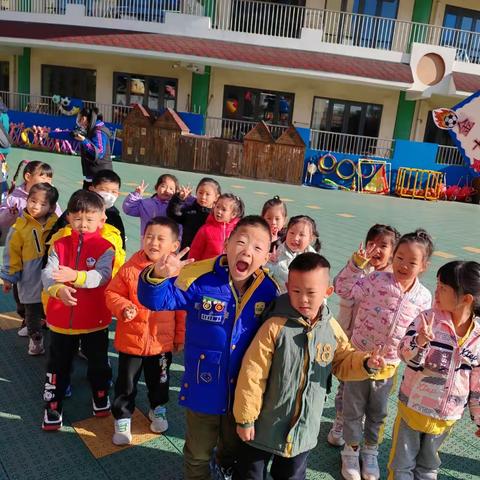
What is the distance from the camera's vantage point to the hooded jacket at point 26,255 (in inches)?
124

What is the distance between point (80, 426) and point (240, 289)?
1.38 meters

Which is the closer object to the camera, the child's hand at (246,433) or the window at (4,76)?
the child's hand at (246,433)

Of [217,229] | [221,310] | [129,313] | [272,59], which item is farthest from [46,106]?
[221,310]

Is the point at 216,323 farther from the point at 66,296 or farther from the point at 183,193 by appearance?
the point at 183,193

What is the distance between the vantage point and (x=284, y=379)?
191cm

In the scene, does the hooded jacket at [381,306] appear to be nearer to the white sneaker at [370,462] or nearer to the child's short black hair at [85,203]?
the white sneaker at [370,462]

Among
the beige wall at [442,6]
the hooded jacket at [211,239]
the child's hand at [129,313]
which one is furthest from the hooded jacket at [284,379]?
the beige wall at [442,6]

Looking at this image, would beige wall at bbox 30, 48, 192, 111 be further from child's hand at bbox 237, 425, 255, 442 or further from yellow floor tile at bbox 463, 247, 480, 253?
child's hand at bbox 237, 425, 255, 442

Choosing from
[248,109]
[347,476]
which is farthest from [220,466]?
[248,109]

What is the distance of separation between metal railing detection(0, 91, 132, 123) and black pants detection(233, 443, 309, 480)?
1632 cm

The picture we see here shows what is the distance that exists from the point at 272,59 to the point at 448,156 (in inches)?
281

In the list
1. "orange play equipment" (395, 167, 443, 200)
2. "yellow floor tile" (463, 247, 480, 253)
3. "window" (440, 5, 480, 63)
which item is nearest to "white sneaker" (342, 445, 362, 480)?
"yellow floor tile" (463, 247, 480, 253)

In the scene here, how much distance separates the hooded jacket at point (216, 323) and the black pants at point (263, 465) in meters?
0.20

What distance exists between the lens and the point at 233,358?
1.99m
